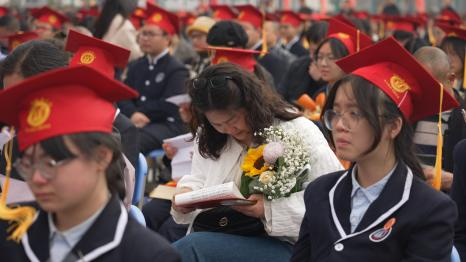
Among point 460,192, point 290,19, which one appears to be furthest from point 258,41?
point 460,192

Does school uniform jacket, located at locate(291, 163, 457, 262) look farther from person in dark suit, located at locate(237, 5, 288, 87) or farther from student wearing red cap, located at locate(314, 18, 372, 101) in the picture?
person in dark suit, located at locate(237, 5, 288, 87)

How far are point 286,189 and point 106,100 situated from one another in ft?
4.55

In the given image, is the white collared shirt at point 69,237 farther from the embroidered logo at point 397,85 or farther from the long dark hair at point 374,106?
the embroidered logo at point 397,85

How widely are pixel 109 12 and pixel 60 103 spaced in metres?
6.52

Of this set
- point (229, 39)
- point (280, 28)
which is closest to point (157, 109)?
point (229, 39)

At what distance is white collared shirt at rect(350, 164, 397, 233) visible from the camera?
274 centimetres

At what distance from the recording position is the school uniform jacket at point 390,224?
8.52ft

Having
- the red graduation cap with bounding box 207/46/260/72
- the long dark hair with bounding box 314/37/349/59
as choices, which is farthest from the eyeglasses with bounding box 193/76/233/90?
the long dark hair with bounding box 314/37/349/59

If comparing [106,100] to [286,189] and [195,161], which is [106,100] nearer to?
[286,189]

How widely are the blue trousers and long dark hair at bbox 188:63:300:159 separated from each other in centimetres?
43

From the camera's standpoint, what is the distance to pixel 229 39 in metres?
6.61

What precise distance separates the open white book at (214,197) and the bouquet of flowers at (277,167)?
103 millimetres

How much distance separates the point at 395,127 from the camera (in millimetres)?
2734

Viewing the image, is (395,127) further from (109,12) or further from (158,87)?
(109,12)
